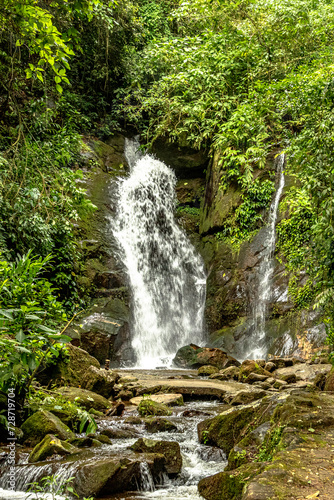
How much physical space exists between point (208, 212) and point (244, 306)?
4.56 metres

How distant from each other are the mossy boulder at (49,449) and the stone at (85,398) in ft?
4.50

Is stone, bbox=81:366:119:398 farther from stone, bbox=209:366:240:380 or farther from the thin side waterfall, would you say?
the thin side waterfall

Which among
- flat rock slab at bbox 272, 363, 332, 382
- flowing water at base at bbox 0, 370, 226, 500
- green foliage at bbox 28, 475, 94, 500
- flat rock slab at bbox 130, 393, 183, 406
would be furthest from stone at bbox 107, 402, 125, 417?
flat rock slab at bbox 272, 363, 332, 382

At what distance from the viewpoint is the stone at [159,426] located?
17.6 feet

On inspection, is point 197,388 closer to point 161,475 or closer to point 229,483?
point 161,475

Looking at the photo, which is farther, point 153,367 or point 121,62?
point 121,62

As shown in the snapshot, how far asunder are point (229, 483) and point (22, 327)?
198 cm

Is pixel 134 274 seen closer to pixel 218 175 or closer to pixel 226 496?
pixel 218 175

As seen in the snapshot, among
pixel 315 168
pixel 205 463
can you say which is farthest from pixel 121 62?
pixel 205 463

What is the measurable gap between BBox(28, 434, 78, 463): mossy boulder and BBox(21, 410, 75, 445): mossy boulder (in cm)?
27

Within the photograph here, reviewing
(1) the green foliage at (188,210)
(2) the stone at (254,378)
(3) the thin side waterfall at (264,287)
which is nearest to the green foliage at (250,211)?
(3) the thin side waterfall at (264,287)

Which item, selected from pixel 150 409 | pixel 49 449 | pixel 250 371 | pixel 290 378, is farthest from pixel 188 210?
pixel 49 449

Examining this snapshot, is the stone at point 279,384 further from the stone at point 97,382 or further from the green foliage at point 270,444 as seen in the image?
the green foliage at point 270,444

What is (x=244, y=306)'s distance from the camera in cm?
1267
